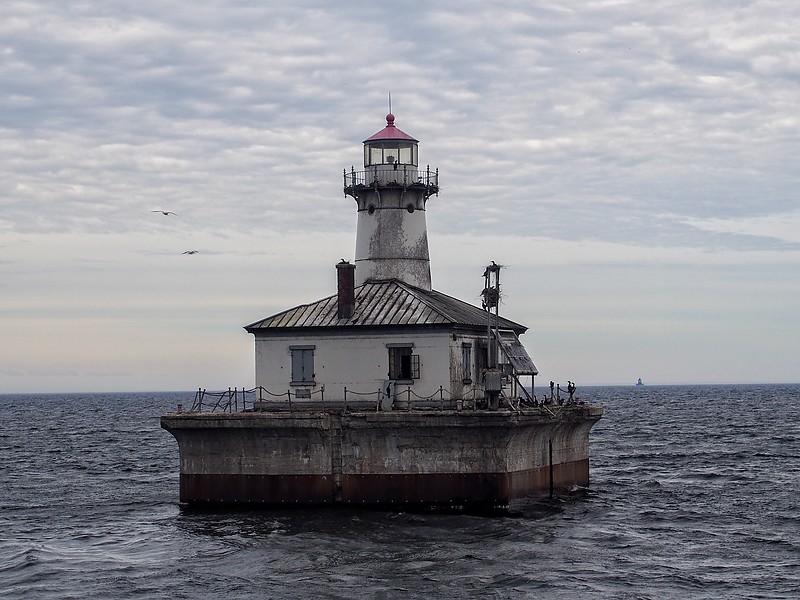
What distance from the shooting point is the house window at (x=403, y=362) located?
4316 centimetres

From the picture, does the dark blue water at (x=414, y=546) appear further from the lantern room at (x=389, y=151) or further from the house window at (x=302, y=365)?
the lantern room at (x=389, y=151)

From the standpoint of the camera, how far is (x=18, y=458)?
74312 millimetres

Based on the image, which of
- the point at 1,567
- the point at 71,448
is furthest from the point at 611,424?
the point at 1,567

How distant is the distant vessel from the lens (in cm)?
4012

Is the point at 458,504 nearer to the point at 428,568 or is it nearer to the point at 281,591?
the point at 428,568

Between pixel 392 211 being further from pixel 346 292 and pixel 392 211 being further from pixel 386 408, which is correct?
pixel 386 408

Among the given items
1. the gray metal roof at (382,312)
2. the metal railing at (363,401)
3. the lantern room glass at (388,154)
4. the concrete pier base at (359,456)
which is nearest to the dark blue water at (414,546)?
the concrete pier base at (359,456)

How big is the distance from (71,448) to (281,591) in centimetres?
5561

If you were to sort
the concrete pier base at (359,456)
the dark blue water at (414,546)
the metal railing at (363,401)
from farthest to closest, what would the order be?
the metal railing at (363,401) < the concrete pier base at (359,456) < the dark blue water at (414,546)

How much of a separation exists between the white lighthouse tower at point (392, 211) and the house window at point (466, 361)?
219 inches

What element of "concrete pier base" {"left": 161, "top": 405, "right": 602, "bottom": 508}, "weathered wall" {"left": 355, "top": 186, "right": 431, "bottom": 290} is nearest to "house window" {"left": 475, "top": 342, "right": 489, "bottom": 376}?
"concrete pier base" {"left": 161, "top": 405, "right": 602, "bottom": 508}

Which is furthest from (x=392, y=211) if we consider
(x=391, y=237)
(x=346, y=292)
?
(x=346, y=292)

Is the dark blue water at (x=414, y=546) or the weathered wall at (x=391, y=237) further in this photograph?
the weathered wall at (x=391, y=237)

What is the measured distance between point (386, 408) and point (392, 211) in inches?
402
